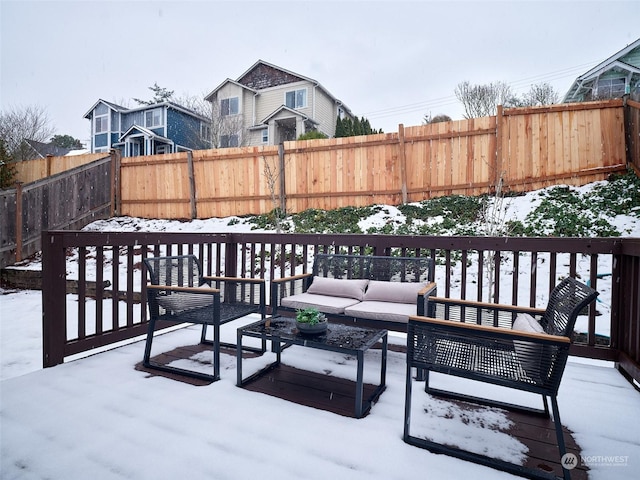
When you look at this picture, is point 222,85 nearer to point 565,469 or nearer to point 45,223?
point 45,223

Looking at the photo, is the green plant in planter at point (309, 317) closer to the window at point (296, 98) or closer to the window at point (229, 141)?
the window at point (229, 141)

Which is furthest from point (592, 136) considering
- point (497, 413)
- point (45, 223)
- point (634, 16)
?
point (45, 223)

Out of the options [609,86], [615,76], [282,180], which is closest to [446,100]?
[609,86]

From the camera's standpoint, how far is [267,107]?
17547 millimetres

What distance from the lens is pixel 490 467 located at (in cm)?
160

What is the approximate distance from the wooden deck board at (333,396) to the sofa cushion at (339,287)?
2.56 feet

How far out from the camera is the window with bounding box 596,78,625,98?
13109mm

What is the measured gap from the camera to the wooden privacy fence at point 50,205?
716 centimetres

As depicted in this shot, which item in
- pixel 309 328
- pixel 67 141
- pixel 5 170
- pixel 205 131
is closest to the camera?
pixel 309 328

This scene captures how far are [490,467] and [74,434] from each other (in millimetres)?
1973

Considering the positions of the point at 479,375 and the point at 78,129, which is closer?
the point at 479,375

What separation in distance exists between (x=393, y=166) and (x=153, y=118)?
15016 mm

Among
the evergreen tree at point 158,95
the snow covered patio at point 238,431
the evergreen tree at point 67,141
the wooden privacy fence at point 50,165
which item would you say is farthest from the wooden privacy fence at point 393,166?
the evergreen tree at point 67,141

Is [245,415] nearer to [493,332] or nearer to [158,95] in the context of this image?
[493,332]
